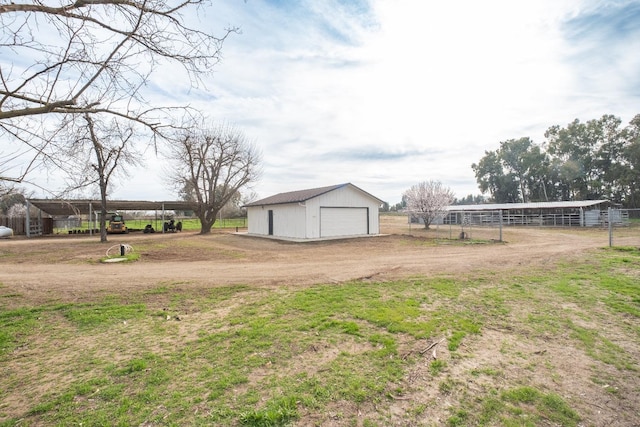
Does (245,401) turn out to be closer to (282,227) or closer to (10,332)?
(10,332)

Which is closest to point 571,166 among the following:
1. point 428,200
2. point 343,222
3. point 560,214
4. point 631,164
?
point 631,164

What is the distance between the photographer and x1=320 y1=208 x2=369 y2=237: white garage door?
21.7m

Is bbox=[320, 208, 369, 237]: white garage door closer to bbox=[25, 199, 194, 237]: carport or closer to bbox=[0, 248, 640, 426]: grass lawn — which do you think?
bbox=[0, 248, 640, 426]: grass lawn

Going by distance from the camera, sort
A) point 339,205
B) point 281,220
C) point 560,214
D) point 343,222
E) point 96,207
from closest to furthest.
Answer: point 339,205, point 343,222, point 281,220, point 96,207, point 560,214

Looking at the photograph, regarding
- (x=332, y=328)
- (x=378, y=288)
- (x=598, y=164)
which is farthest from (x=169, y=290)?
(x=598, y=164)

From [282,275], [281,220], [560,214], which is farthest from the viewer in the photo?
[560,214]

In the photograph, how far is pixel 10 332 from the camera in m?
4.68

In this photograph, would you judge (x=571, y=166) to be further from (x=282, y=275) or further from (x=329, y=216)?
(x=282, y=275)

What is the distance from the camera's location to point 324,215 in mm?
21594

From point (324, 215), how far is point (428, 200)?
593 inches

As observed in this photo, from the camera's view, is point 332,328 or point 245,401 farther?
point 332,328

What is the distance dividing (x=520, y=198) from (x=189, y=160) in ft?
201

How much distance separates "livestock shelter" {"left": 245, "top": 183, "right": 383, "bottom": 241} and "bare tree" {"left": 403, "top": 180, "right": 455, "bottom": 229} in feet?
31.1

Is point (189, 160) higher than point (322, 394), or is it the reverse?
point (189, 160)
